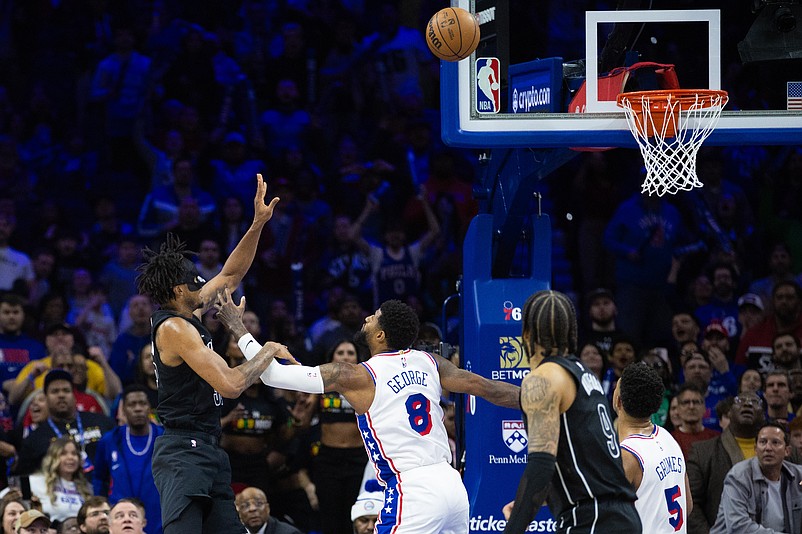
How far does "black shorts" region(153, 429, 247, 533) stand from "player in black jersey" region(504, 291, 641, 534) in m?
2.09

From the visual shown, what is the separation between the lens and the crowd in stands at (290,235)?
11297 mm

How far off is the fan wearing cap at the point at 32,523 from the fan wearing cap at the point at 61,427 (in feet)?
4.42

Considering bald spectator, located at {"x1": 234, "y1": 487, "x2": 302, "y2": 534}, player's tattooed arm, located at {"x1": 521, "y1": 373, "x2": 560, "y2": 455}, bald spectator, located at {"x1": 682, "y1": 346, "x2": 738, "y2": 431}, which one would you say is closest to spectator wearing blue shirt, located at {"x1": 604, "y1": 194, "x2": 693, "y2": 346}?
bald spectator, located at {"x1": 682, "y1": 346, "x2": 738, "y2": 431}

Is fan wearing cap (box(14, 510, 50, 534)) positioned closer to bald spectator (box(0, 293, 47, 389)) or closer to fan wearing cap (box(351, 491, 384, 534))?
fan wearing cap (box(351, 491, 384, 534))

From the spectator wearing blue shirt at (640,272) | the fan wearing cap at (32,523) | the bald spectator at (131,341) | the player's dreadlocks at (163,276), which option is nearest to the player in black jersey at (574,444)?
the player's dreadlocks at (163,276)

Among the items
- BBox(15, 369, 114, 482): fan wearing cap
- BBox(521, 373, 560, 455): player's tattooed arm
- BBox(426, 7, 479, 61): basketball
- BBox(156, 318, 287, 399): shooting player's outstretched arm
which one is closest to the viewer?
BBox(521, 373, 560, 455): player's tattooed arm

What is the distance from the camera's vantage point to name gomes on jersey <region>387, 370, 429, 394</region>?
7.39m

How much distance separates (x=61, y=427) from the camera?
1131 centimetres

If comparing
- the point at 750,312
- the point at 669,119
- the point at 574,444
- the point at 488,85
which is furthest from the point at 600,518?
the point at 750,312

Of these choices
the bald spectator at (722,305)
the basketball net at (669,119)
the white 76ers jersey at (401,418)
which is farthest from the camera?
the bald spectator at (722,305)

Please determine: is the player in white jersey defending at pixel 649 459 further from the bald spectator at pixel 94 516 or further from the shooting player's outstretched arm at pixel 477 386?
the bald spectator at pixel 94 516

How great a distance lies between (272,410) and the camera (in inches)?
460

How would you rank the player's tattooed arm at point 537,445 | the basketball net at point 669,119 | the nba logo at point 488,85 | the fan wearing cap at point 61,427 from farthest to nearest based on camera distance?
1. the fan wearing cap at point 61,427
2. the nba logo at point 488,85
3. the basketball net at point 669,119
4. the player's tattooed arm at point 537,445

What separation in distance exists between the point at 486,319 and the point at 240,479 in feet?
9.86
